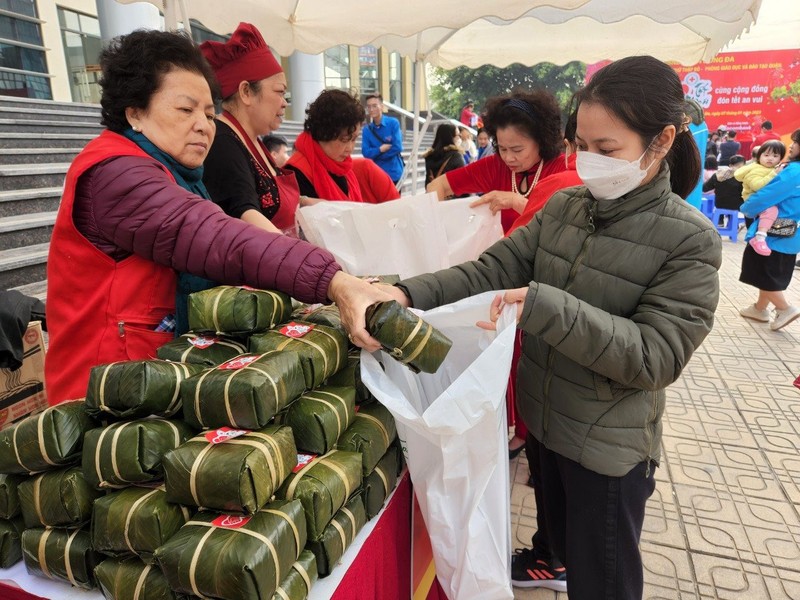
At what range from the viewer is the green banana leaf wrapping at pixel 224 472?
0.85m

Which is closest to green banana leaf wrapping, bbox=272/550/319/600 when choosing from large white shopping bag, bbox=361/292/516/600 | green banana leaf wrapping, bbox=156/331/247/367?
large white shopping bag, bbox=361/292/516/600

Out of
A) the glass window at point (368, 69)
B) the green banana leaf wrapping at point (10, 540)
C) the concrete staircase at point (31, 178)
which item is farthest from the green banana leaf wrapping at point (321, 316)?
the glass window at point (368, 69)

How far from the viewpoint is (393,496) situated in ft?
4.33

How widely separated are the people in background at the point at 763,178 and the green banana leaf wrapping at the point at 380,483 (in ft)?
16.0

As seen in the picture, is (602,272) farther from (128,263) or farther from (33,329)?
(33,329)

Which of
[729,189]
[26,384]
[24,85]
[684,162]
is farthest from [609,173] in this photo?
[24,85]

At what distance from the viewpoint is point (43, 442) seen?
948mm

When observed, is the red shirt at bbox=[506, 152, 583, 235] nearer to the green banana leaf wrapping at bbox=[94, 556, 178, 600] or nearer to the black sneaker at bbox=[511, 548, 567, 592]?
the black sneaker at bbox=[511, 548, 567, 592]

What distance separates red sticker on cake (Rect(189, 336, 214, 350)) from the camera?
3.87ft

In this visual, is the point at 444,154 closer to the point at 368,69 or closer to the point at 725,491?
the point at 725,491

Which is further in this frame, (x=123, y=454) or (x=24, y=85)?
(x=24, y=85)

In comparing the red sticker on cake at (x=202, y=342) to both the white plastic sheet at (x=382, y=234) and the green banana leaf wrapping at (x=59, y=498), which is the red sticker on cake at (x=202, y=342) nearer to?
the green banana leaf wrapping at (x=59, y=498)

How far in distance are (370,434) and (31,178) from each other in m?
4.69

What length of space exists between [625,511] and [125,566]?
1.16 m
